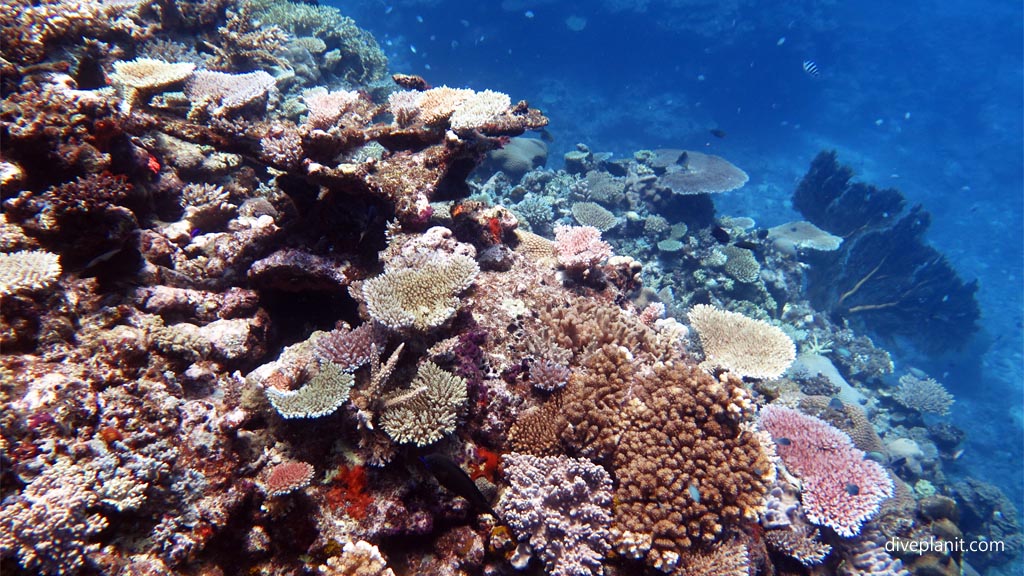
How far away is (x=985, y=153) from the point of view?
1585 inches

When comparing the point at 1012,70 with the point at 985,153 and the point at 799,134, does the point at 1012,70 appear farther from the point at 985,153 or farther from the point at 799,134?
the point at 799,134

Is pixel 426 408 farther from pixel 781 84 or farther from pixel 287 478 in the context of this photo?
pixel 781 84

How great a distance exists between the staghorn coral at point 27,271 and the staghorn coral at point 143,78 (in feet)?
10.8

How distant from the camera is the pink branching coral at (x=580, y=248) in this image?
17.6ft

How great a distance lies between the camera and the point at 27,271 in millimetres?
3125

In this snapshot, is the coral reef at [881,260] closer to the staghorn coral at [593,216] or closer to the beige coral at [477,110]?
the staghorn coral at [593,216]

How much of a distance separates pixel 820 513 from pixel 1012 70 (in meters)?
64.4

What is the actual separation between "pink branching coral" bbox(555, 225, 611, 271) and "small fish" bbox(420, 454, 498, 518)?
292cm

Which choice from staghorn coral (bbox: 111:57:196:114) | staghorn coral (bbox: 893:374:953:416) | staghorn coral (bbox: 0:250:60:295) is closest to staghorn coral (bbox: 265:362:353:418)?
staghorn coral (bbox: 0:250:60:295)

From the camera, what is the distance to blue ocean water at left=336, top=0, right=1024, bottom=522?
1372 inches

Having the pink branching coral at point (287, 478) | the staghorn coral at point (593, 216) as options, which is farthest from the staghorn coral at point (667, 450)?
the staghorn coral at point (593, 216)

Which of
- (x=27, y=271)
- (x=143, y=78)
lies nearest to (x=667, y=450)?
(x=27, y=271)

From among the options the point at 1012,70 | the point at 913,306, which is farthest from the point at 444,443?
the point at 1012,70

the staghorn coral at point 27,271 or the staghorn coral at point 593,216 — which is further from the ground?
the staghorn coral at point 593,216
